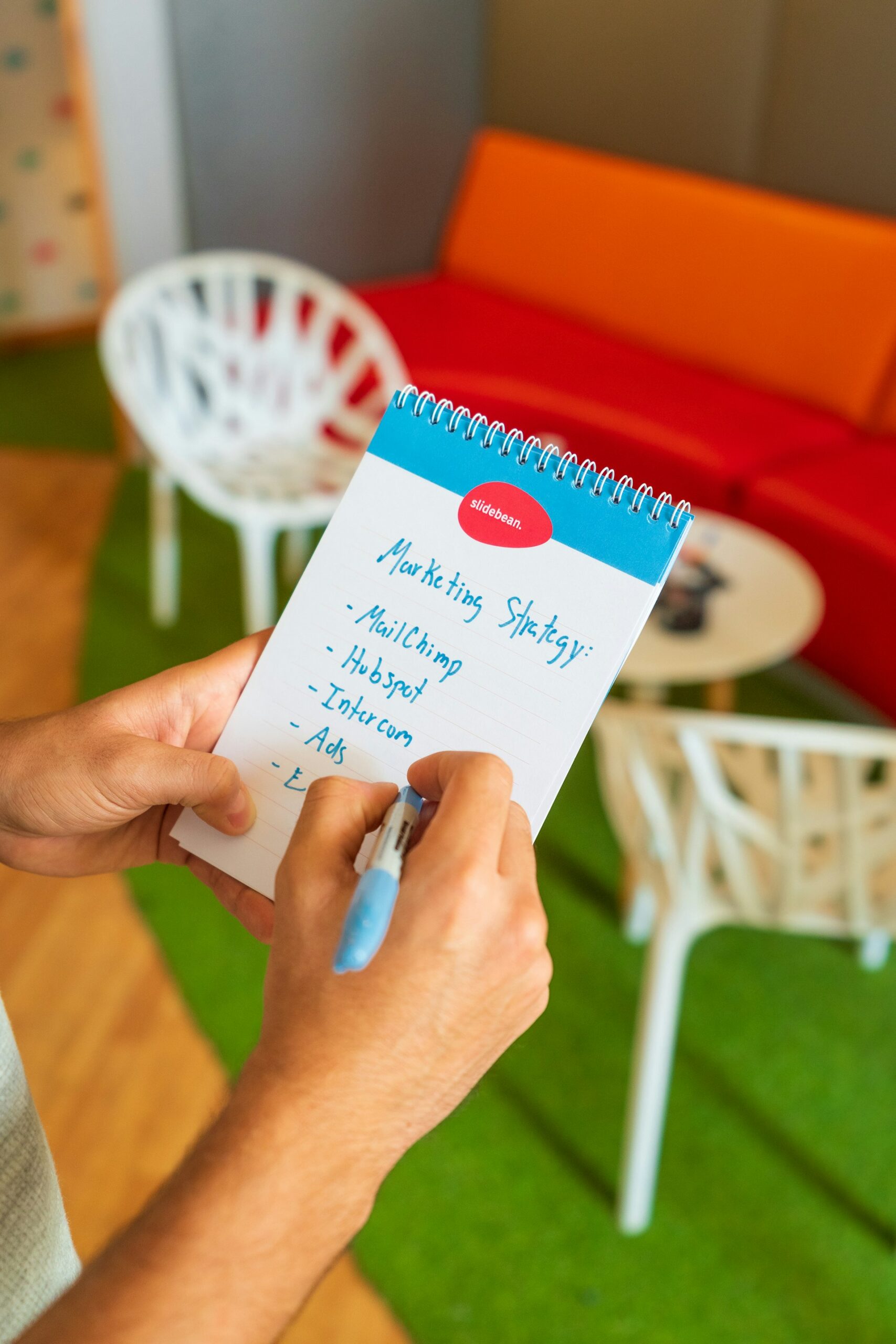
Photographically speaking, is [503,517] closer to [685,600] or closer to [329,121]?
[685,600]

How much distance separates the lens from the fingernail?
606 millimetres

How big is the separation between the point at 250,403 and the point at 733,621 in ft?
4.79

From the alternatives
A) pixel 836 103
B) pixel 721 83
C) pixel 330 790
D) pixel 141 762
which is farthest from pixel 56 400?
pixel 330 790

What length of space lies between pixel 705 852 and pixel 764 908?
107 mm

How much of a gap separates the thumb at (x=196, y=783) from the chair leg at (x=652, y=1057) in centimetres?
85

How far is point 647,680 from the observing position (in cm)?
187

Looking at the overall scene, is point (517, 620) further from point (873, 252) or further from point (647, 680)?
point (873, 252)

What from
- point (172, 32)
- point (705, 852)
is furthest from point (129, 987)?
point (172, 32)

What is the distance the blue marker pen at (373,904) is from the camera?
1.48ft

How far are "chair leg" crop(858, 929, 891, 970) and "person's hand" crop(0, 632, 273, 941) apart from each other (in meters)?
1.47

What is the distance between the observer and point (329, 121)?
3.69m

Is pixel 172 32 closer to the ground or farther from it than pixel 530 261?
farther from it

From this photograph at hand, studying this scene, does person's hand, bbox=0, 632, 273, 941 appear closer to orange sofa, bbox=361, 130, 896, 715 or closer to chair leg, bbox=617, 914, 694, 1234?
chair leg, bbox=617, 914, 694, 1234

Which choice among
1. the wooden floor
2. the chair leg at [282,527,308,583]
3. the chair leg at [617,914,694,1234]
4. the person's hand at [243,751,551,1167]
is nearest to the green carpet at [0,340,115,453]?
the chair leg at [282,527,308,583]
